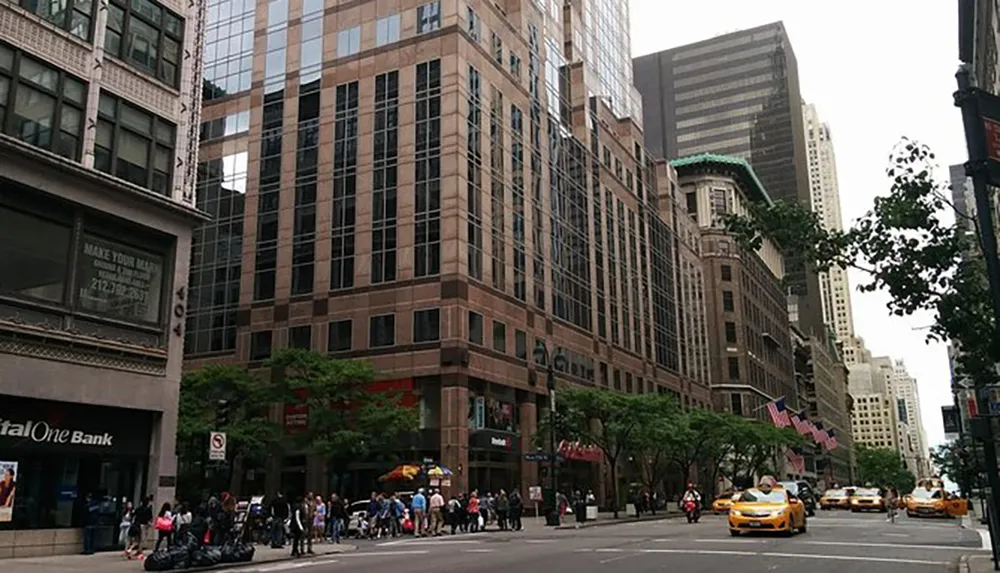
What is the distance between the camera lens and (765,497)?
27969 mm

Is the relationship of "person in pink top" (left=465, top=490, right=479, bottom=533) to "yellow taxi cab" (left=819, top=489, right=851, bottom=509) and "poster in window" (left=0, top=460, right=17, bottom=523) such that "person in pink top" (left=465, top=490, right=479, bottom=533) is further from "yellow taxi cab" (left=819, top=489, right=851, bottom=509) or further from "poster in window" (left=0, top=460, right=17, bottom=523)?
"yellow taxi cab" (left=819, top=489, right=851, bottom=509)

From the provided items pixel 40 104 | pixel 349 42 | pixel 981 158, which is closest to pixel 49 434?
pixel 40 104

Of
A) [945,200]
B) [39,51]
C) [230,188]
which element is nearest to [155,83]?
[39,51]

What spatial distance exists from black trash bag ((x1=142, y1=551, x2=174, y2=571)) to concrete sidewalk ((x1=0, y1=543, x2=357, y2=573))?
0.44 meters

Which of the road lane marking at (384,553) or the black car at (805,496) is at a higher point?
the black car at (805,496)

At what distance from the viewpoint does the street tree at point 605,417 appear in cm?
5203

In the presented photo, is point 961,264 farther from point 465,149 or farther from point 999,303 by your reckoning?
point 465,149

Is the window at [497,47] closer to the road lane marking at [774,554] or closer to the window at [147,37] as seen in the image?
the window at [147,37]

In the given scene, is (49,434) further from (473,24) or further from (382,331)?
(473,24)

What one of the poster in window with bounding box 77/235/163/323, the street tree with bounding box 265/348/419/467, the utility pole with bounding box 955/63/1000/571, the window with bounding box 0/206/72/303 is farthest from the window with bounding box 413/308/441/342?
the utility pole with bounding box 955/63/1000/571

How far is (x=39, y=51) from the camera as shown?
1014 inches

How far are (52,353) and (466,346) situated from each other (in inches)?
1087

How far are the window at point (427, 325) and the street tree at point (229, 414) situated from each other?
9.10 m

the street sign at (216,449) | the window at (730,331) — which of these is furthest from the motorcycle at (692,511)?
the window at (730,331)
